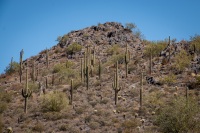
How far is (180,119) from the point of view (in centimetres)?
1752

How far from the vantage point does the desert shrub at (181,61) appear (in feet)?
97.0

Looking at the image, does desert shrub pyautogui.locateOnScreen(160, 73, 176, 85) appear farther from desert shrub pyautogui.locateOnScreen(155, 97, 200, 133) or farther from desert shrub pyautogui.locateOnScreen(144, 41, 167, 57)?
desert shrub pyautogui.locateOnScreen(155, 97, 200, 133)

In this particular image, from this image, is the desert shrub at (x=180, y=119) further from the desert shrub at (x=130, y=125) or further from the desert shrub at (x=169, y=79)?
the desert shrub at (x=169, y=79)

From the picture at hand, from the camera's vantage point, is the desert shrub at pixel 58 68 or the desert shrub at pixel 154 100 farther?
the desert shrub at pixel 58 68

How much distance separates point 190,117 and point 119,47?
26.5 meters

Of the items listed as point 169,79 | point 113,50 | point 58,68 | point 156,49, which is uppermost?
point 113,50

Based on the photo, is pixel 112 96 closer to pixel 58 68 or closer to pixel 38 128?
pixel 38 128

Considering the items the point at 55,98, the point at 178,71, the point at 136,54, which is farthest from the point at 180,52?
the point at 55,98

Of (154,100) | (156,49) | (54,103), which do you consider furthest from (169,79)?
(54,103)

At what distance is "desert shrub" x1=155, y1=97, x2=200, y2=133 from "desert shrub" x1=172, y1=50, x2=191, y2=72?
1140 cm

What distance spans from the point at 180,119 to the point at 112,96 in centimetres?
955

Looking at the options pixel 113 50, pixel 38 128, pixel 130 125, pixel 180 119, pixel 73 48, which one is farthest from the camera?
pixel 73 48

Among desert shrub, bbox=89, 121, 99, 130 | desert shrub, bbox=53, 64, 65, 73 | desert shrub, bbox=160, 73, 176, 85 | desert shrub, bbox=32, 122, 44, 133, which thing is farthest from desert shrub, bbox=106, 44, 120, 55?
desert shrub, bbox=32, 122, 44, 133

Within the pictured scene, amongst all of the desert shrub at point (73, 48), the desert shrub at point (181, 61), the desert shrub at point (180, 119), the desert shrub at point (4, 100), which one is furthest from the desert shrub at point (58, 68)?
the desert shrub at point (180, 119)
